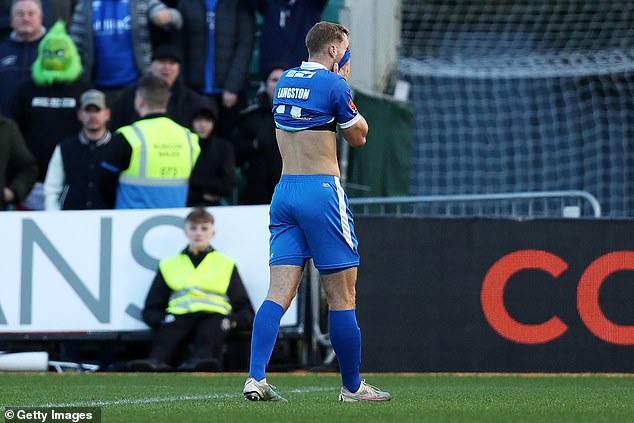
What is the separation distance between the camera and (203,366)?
11156mm

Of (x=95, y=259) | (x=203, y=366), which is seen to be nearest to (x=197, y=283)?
(x=203, y=366)

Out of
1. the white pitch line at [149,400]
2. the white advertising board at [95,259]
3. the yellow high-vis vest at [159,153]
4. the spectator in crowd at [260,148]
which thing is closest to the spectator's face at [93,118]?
the yellow high-vis vest at [159,153]

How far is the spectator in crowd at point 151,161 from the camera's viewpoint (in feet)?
39.2

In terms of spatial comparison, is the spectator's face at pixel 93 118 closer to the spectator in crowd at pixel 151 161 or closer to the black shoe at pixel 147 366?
the spectator in crowd at pixel 151 161

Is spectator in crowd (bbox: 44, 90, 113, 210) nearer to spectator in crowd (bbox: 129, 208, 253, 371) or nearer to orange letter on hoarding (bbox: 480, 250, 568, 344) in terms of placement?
spectator in crowd (bbox: 129, 208, 253, 371)

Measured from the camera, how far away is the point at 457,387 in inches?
369

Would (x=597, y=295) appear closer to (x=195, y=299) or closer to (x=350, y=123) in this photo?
(x=195, y=299)

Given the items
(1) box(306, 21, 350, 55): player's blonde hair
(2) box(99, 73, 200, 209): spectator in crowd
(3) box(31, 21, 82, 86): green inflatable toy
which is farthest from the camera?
(3) box(31, 21, 82, 86): green inflatable toy

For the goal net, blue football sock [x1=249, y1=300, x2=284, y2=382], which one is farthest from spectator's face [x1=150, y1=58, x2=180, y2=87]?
blue football sock [x1=249, y1=300, x2=284, y2=382]

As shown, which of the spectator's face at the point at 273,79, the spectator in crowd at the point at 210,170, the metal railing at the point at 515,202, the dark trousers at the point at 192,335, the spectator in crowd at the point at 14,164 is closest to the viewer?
the dark trousers at the point at 192,335

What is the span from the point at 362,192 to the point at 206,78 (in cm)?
206

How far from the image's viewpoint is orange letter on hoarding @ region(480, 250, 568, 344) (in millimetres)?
11391

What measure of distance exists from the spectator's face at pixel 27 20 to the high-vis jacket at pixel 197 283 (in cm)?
307

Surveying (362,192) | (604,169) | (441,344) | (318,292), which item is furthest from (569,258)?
(604,169)
